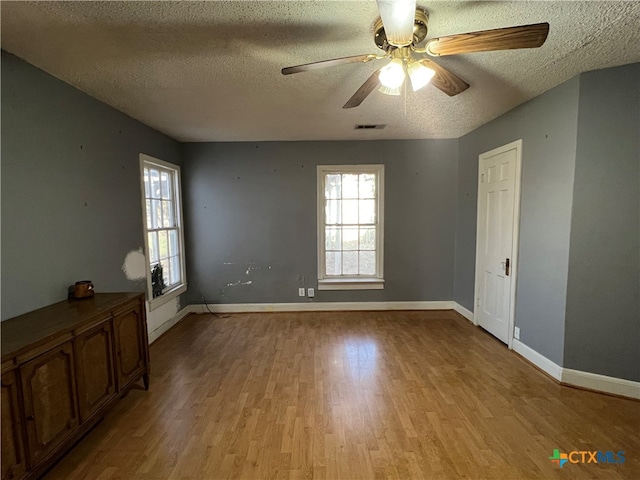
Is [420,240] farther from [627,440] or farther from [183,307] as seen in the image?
[183,307]

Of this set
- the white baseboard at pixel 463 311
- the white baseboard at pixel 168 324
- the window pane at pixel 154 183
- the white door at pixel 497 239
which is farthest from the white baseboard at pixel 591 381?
the window pane at pixel 154 183

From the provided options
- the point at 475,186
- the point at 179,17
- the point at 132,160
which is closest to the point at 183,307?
the point at 132,160

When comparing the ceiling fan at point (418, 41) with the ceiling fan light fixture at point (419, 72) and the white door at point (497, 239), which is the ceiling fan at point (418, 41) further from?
the white door at point (497, 239)

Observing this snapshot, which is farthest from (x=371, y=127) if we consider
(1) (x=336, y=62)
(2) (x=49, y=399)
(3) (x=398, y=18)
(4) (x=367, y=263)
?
(2) (x=49, y=399)

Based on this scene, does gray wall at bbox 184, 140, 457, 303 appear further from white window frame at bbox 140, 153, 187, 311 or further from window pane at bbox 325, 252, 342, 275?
window pane at bbox 325, 252, 342, 275

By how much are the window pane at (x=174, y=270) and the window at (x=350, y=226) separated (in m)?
2.00

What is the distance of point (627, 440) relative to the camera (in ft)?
6.11

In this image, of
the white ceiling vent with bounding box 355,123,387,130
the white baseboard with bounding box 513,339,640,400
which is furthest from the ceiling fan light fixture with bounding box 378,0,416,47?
the white baseboard with bounding box 513,339,640,400

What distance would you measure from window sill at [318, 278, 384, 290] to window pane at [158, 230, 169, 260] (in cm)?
211

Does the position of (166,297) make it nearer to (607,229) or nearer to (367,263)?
(367,263)

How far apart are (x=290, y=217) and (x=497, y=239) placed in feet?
8.62

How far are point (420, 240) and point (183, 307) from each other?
3.55 m

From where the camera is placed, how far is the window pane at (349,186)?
14.1 ft

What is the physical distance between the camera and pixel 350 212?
4.33m
